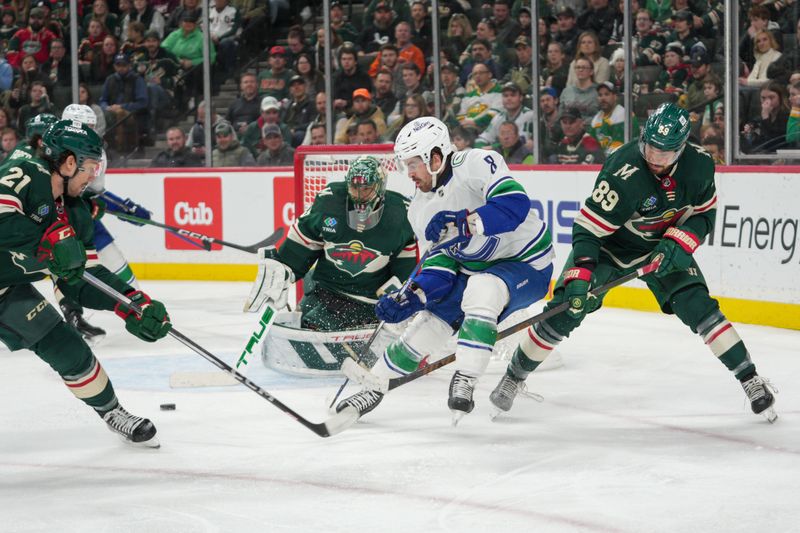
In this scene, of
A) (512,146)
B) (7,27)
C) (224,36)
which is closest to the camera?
(512,146)

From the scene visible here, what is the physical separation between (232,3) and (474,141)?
234 cm

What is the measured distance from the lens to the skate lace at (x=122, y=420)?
3.38m

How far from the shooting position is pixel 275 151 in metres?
7.94

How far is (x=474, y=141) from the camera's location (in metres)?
7.18

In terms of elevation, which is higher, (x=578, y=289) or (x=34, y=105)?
(x=34, y=105)

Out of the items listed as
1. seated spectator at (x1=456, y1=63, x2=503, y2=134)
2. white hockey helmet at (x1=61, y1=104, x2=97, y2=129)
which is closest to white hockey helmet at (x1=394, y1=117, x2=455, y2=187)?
white hockey helmet at (x1=61, y1=104, x2=97, y2=129)

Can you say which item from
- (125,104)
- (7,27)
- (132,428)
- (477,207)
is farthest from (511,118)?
(7,27)

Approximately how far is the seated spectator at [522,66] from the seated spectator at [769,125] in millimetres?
1452

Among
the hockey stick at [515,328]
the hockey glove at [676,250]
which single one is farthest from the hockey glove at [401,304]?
the hockey glove at [676,250]

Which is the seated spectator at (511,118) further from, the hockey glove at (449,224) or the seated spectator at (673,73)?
the hockey glove at (449,224)

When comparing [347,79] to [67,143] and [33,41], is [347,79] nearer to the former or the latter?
[33,41]

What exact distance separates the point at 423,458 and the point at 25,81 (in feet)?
21.7

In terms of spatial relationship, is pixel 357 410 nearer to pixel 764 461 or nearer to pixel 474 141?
pixel 764 461

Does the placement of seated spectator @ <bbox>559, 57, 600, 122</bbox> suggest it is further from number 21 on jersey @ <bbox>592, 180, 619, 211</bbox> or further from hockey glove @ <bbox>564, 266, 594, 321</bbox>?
hockey glove @ <bbox>564, 266, 594, 321</bbox>
